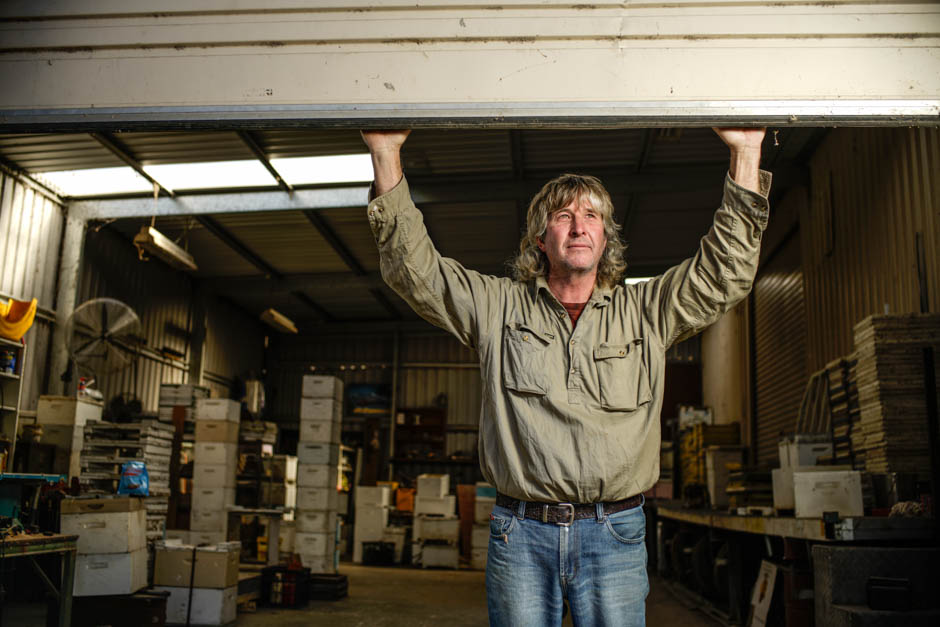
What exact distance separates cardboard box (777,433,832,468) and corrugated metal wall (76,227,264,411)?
10.6 metres

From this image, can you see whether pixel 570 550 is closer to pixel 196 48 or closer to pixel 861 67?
pixel 861 67

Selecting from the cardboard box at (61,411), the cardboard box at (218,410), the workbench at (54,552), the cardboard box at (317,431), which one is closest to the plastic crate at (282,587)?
the cardboard box at (317,431)

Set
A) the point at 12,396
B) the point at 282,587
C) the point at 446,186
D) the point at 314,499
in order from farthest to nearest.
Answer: the point at 446,186
the point at 314,499
the point at 12,396
the point at 282,587

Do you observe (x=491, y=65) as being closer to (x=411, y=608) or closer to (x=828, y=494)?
(x=828, y=494)

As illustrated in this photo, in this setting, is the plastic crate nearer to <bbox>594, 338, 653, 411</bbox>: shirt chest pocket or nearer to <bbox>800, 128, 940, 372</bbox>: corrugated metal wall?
<bbox>800, 128, 940, 372</bbox>: corrugated metal wall

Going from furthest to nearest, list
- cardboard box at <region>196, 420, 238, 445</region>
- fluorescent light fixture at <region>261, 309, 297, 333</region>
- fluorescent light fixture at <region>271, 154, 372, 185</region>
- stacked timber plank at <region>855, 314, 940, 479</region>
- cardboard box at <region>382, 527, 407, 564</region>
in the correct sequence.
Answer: fluorescent light fixture at <region>261, 309, 297, 333</region>
cardboard box at <region>382, 527, 407, 564</region>
fluorescent light fixture at <region>271, 154, 372, 185</region>
cardboard box at <region>196, 420, 238, 445</region>
stacked timber plank at <region>855, 314, 940, 479</region>

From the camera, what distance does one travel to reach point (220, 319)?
1864 cm

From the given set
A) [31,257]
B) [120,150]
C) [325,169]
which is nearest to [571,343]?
[325,169]

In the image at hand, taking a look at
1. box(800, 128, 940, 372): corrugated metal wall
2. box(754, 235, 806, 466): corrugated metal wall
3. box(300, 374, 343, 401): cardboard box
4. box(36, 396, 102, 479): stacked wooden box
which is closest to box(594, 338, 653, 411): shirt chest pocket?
box(800, 128, 940, 372): corrugated metal wall

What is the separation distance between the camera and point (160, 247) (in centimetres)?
1112

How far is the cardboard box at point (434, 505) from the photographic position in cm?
1533

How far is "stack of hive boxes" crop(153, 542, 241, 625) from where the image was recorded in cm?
738

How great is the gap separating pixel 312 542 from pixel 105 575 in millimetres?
3877

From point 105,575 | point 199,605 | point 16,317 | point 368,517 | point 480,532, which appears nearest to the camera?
point 105,575
